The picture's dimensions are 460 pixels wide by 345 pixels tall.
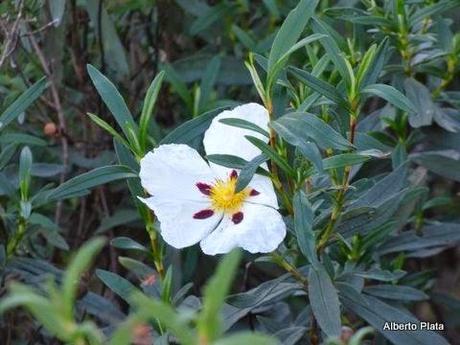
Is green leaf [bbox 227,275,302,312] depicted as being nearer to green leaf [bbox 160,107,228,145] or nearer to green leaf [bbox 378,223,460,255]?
green leaf [bbox 160,107,228,145]

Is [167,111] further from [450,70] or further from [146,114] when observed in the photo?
[146,114]

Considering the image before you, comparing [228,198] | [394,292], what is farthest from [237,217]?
[394,292]

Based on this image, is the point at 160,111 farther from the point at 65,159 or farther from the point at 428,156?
the point at 428,156

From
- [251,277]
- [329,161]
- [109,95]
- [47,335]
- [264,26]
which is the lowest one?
[251,277]

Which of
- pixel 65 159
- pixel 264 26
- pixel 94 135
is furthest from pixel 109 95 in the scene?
pixel 264 26

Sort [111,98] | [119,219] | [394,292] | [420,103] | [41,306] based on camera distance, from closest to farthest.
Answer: [41,306] < [111,98] < [394,292] < [420,103] < [119,219]

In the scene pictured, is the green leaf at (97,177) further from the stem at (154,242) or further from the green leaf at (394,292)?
the green leaf at (394,292)
